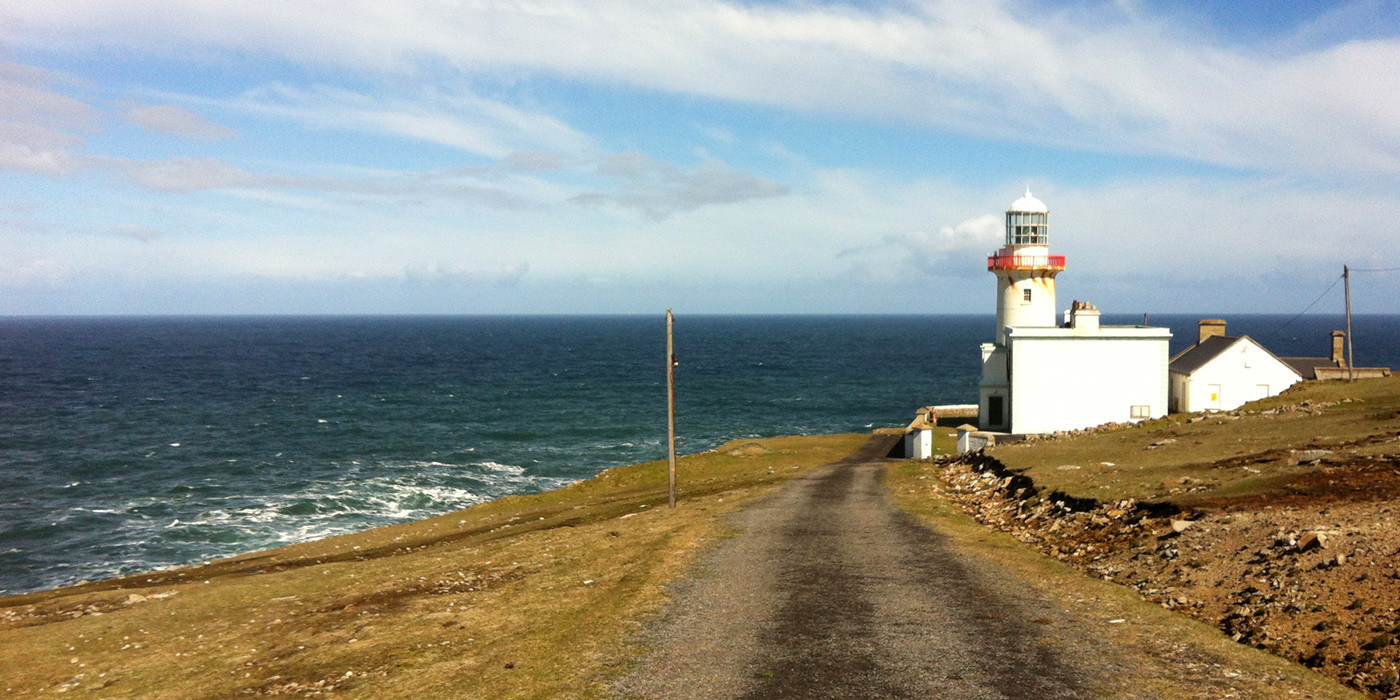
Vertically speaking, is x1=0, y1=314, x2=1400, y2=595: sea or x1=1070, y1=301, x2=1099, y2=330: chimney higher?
x1=1070, y1=301, x2=1099, y2=330: chimney

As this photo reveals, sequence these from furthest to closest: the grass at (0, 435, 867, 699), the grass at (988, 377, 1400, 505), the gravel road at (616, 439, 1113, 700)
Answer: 1. the grass at (988, 377, 1400, 505)
2. the grass at (0, 435, 867, 699)
3. the gravel road at (616, 439, 1113, 700)

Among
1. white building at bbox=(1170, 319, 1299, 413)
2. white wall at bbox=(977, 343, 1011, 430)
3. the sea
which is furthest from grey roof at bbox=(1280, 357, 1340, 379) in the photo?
the sea

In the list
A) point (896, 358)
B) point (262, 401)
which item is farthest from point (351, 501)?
point (896, 358)

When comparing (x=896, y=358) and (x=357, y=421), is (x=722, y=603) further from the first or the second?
(x=896, y=358)

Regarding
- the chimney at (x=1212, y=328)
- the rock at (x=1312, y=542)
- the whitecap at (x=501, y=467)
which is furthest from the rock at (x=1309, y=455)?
the whitecap at (x=501, y=467)

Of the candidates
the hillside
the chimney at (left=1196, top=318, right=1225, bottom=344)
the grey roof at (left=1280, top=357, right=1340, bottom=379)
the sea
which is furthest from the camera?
the chimney at (left=1196, top=318, right=1225, bottom=344)

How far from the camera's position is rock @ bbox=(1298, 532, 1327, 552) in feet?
48.6

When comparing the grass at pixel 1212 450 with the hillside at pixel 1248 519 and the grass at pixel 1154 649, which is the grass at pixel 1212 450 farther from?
the grass at pixel 1154 649

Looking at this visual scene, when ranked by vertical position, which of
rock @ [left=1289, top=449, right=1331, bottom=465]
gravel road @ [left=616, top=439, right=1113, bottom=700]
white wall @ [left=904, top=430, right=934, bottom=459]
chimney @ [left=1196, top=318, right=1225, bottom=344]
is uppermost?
chimney @ [left=1196, top=318, right=1225, bottom=344]

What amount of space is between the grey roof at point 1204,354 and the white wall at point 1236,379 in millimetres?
309

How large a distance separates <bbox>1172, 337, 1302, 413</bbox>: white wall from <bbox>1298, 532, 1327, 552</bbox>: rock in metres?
36.3

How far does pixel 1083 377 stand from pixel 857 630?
37023 millimetres

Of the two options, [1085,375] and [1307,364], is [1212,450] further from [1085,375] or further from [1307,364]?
[1307,364]

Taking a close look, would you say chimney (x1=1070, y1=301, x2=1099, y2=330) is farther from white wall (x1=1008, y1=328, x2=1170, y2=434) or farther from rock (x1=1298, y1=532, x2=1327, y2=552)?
rock (x1=1298, y1=532, x2=1327, y2=552)
